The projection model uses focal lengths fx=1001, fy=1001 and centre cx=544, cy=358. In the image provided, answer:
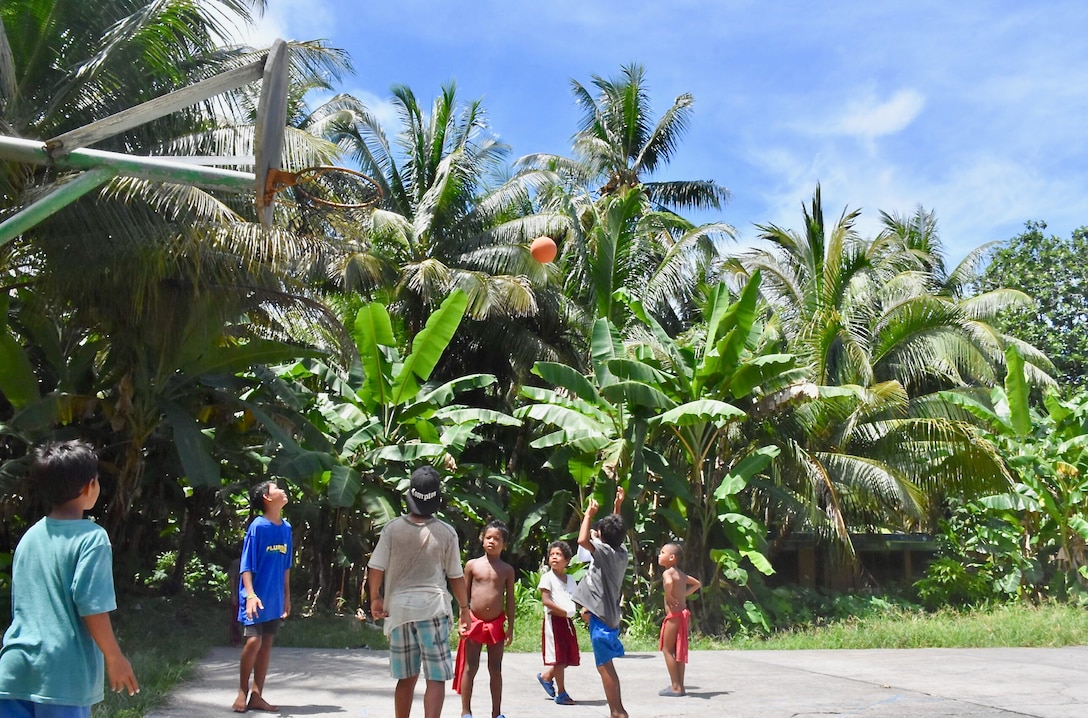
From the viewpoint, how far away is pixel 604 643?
655cm

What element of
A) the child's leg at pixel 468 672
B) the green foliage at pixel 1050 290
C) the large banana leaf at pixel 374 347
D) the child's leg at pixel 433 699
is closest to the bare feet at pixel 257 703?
the child's leg at pixel 468 672

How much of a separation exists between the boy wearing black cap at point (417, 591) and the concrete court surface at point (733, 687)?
54.4 inches

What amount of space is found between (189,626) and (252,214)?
16.4 ft

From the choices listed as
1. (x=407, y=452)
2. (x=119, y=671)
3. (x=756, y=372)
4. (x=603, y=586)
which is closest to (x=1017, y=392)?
(x=756, y=372)

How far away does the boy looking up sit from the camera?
6.46 m

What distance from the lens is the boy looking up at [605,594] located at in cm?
646

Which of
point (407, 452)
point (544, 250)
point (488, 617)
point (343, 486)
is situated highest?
point (544, 250)

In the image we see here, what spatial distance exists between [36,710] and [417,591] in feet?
7.70

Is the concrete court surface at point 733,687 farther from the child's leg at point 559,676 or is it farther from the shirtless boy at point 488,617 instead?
the shirtless boy at point 488,617

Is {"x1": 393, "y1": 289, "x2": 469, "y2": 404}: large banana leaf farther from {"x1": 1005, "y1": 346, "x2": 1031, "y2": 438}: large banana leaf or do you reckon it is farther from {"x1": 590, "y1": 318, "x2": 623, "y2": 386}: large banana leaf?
{"x1": 1005, "y1": 346, "x2": 1031, "y2": 438}: large banana leaf

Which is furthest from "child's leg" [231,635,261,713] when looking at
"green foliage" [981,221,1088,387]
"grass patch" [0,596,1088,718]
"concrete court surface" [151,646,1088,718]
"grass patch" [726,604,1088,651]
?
"green foliage" [981,221,1088,387]

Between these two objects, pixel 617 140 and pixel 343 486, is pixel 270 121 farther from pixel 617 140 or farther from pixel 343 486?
pixel 617 140

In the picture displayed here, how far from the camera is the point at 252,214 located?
11.6m

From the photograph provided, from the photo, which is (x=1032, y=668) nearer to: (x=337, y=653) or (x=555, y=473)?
(x=337, y=653)
